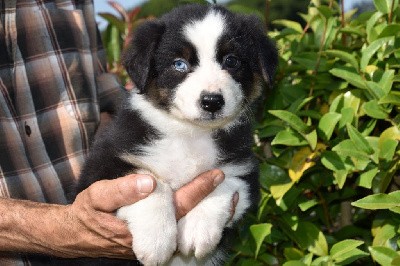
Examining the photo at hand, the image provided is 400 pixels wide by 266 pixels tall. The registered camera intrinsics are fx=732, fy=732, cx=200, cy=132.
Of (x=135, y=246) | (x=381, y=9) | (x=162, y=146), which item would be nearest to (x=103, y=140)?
(x=162, y=146)

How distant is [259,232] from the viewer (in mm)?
3260

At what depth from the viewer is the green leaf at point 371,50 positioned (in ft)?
10.7

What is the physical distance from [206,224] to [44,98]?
123 cm

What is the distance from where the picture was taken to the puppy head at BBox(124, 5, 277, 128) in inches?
113

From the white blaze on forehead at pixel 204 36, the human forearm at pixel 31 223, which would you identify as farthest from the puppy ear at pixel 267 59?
the human forearm at pixel 31 223

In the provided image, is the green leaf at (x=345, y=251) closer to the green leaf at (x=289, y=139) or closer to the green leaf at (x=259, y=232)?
the green leaf at (x=259, y=232)

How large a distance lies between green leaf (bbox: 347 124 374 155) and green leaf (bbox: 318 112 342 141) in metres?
0.14

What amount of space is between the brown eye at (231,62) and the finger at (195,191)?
1.43ft

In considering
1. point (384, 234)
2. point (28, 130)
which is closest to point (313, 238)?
point (384, 234)

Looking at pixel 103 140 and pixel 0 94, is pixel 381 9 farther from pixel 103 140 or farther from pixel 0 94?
pixel 0 94

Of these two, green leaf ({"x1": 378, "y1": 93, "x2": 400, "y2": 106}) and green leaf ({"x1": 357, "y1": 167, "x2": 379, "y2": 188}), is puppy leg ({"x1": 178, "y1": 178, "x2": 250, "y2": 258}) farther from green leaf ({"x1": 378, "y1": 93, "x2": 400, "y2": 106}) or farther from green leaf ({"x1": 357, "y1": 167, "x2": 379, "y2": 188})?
green leaf ({"x1": 378, "y1": 93, "x2": 400, "y2": 106})

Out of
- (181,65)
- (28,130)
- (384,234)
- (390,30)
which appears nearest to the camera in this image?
(181,65)

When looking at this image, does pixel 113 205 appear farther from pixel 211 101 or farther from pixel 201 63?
pixel 201 63

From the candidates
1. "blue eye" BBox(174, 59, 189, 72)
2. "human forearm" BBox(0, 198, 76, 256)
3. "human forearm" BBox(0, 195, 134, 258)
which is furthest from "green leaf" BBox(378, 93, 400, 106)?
"human forearm" BBox(0, 198, 76, 256)
